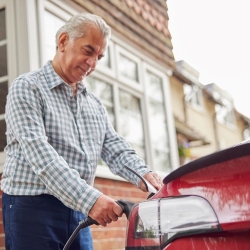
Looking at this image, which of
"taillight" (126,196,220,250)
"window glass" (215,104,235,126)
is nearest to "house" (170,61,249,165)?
"window glass" (215,104,235,126)

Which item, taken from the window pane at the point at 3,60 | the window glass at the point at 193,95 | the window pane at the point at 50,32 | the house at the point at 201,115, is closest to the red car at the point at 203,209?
the window pane at the point at 3,60

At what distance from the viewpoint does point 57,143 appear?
2.29 metres

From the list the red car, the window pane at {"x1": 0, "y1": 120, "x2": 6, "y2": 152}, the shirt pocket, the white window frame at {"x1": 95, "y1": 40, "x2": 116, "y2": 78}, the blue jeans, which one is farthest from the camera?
the white window frame at {"x1": 95, "y1": 40, "x2": 116, "y2": 78}

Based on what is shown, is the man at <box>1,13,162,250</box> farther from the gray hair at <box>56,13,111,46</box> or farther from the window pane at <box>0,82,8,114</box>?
the window pane at <box>0,82,8,114</box>

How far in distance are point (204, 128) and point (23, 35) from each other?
13220 millimetres

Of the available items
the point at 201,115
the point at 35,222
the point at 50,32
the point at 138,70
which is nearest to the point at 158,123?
the point at 138,70

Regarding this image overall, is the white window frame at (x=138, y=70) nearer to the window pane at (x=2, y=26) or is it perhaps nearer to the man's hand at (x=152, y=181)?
the window pane at (x=2, y=26)

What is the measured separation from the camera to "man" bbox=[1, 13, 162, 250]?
6.49ft

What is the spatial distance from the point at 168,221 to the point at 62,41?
4.44ft

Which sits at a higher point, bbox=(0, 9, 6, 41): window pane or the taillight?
bbox=(0, 9, 6, 41): window pane

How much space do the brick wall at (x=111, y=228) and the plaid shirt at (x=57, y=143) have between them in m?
1.82

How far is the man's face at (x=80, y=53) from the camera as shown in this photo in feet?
7.78

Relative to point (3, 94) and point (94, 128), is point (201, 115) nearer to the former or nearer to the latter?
point (3, 94)

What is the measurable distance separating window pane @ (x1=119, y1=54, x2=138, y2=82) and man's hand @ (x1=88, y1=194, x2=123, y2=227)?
3.73 m
